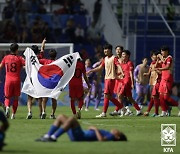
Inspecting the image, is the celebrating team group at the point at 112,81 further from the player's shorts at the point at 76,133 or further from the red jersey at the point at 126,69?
the player's shorts at the point at 76,133

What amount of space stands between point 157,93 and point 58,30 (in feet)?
55.6

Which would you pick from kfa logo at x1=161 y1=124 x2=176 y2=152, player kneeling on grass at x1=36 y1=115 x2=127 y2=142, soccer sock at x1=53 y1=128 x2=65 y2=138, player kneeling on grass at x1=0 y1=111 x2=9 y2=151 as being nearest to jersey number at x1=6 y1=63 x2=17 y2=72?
kfa logo at x1=161 y1=124 x2=176 y2=152

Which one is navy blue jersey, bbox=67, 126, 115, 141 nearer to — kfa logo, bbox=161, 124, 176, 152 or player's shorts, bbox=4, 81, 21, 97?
kfa logo, bbox=161, 124, 176, 152

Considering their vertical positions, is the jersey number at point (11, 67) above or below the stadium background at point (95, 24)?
below

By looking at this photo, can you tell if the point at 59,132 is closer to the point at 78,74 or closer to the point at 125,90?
the point at 78,74

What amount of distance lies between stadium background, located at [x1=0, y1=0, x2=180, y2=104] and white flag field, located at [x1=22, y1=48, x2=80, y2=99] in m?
15.4

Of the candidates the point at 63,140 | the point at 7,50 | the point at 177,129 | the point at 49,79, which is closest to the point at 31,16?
the point at 7,50

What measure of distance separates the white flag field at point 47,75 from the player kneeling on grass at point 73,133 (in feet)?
31.8

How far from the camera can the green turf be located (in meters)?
16.8

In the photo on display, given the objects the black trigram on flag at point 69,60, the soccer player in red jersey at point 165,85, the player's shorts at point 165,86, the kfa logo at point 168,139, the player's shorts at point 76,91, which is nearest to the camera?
the kfa logo at point 168,139

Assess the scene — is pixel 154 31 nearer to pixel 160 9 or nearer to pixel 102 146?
pixel 160 9

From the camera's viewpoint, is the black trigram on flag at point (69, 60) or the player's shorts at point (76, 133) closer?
the player's shorts at point (76, 133)

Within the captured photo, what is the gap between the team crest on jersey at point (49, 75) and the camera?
28.0 m

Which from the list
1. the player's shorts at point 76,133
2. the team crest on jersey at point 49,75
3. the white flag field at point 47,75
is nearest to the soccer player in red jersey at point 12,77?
the white flag field at point 47,75
